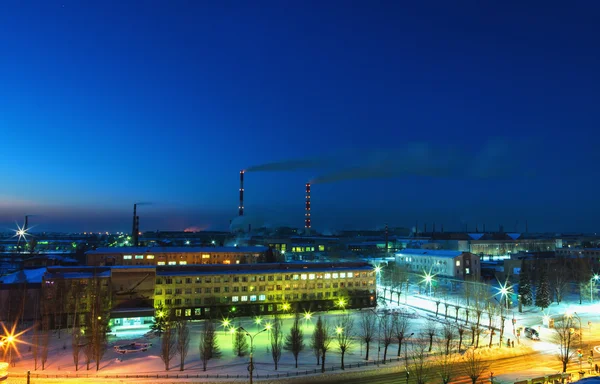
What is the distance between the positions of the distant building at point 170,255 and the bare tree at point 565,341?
113 feet

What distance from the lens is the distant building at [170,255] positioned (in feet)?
158

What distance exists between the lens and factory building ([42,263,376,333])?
28.1m

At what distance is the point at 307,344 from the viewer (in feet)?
79.2

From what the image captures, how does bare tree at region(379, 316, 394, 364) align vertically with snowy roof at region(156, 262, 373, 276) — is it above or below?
below

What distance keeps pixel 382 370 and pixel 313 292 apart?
15.4 m

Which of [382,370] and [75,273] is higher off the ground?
[75,273]

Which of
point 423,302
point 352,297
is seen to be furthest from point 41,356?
point 423,302

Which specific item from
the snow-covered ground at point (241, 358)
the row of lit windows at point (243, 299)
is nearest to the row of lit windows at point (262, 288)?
the row of lit windows at point (243, 299)

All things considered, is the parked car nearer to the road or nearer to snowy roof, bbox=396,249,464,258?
the road

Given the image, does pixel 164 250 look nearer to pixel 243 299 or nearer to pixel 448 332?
pixel 243 299

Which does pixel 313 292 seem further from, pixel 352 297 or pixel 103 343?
pixel 103 343

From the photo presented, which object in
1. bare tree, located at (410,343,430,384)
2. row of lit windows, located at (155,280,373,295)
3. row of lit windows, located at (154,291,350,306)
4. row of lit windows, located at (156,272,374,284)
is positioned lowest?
bare tree, located at (410,343,430,384)

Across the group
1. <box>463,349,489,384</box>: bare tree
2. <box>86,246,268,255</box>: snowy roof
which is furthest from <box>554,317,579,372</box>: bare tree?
<box>86,246,268,255</box>: snowy roof

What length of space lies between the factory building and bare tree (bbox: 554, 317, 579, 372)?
14107 mm
